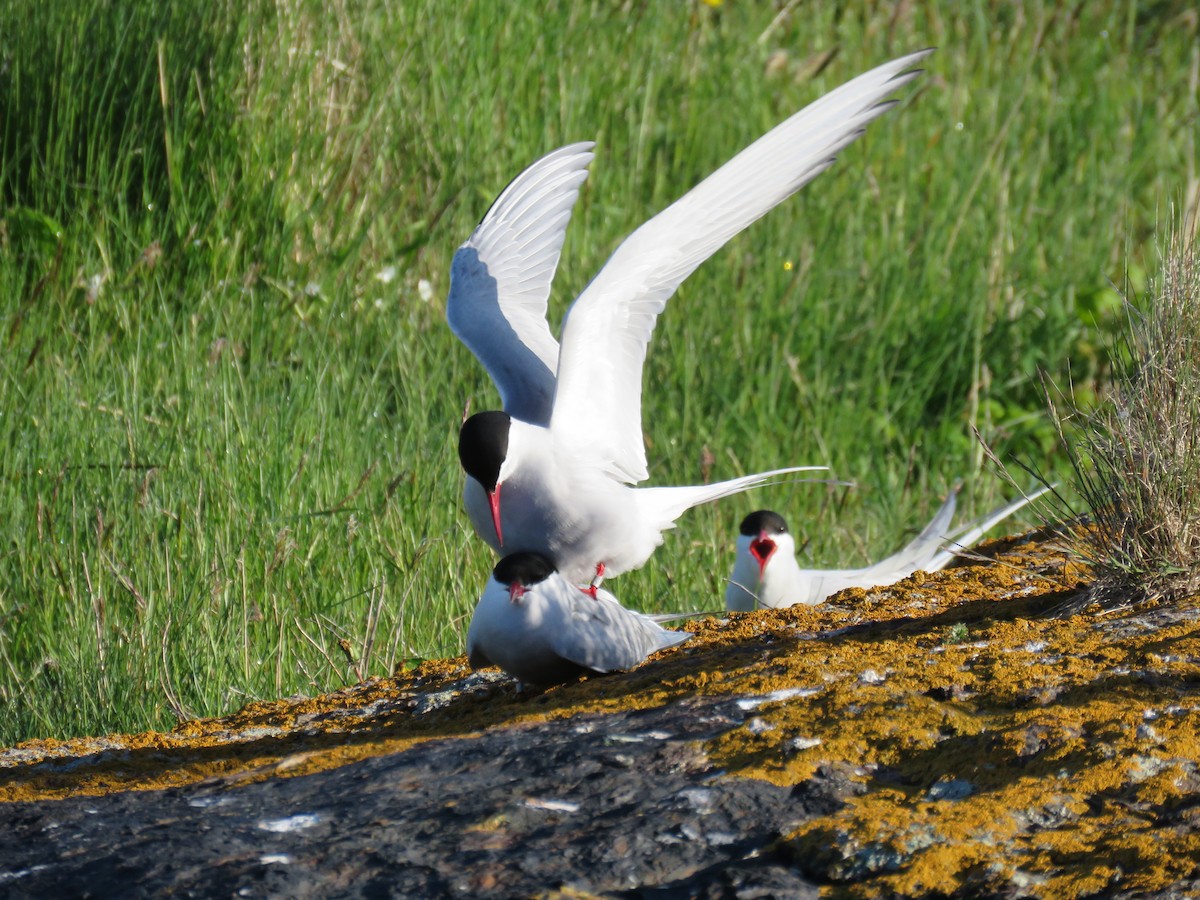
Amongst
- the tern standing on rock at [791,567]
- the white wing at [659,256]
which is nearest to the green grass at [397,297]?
the tern standing on rock at [791,567]

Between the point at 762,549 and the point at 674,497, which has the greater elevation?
the point at 674,497

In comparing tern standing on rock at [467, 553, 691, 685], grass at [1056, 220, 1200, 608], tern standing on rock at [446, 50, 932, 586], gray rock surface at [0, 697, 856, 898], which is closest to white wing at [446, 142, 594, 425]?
tern standing on rock at [446, 50, 932, 586]

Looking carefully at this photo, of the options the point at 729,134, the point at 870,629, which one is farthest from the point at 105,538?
the point at 729,134

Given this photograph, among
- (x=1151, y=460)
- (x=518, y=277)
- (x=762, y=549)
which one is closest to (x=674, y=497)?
(x=762, y=549)

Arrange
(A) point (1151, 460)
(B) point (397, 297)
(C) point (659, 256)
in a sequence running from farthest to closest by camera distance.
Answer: (B) point (397, 297) < (C) point (659, 256) < (A) point (1151, 460)

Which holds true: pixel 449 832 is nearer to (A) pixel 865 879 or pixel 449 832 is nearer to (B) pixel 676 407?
(A) pixel 865 879

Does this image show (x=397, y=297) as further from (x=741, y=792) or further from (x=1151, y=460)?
(x=741, y=792)

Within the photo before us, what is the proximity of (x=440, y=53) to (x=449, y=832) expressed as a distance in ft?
18.7

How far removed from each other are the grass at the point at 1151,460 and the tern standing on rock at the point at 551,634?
924mm

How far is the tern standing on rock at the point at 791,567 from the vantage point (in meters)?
4.91

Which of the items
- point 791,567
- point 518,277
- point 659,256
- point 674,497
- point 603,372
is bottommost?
point 791,567

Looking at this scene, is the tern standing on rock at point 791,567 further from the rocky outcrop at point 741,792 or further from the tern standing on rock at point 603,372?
the rocky outcrop at point 741,792

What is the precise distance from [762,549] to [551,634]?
1.99 metres

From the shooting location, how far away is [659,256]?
4.57m
